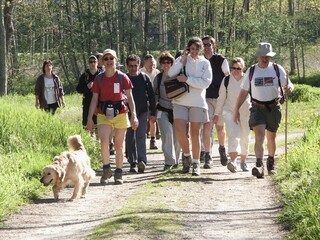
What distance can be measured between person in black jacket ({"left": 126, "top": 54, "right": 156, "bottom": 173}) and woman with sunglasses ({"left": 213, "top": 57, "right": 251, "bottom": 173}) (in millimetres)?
1159

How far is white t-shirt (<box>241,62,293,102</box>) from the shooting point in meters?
12.0

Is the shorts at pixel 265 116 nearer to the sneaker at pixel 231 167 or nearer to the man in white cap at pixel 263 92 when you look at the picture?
the man in white cap at pixel 263 92

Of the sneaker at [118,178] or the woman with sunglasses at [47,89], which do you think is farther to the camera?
the woman with sunglasses at [47,89]

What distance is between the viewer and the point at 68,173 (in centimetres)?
1083

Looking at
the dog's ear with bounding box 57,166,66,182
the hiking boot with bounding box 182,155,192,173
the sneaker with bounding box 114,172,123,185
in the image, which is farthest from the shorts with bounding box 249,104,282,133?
the dog's ear with bounding box 57,166,66,182

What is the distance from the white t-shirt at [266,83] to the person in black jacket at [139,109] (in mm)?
2043

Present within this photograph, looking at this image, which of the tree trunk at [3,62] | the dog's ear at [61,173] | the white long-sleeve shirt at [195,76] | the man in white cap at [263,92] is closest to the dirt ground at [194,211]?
the dog's ear at [61,173]

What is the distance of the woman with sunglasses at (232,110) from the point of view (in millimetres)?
13156

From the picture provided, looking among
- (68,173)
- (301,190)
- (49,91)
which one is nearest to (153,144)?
(49,91)

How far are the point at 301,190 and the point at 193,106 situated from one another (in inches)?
133

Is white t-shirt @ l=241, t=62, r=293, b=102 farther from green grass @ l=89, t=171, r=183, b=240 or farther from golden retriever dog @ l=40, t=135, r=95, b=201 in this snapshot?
golden retriever dog @ l=40, t=135, r=95, b=201

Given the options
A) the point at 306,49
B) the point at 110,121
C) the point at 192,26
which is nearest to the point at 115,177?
the point at 110,121

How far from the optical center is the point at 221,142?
14.0 metres

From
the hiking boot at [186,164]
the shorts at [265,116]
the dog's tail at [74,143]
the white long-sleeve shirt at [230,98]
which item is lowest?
the hiking boot at [186,164]
